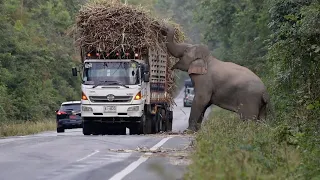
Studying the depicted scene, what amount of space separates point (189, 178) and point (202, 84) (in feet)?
55.0

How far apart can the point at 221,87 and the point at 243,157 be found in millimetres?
16358

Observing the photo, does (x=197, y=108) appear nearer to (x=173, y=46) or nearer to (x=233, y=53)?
(x=173, y=46)

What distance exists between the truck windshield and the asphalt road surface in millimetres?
3733

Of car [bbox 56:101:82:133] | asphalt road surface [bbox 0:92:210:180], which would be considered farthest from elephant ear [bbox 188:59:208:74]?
car [bbox 56:101:82:133]

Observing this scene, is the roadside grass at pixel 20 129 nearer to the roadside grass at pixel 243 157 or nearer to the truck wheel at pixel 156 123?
the truck wheel at pixel 156 123

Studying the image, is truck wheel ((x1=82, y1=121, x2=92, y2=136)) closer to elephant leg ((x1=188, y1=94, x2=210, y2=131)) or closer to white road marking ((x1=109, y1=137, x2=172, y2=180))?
elephant leg ((x1=188, y1=94, x2=210, y2=131))

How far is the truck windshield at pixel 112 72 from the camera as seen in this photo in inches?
1051

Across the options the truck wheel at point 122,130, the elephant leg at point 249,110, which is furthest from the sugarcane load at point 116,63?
the elephant leg at point 249,110

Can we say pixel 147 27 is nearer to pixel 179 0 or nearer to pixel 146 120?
pixel 146 120

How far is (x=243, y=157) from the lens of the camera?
10992mm

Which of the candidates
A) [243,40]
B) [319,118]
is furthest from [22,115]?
[319,118]

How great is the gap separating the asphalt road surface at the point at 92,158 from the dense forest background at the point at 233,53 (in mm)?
2625

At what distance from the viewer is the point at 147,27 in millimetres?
27188

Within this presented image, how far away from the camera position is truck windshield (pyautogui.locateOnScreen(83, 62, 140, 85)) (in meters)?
26.7
